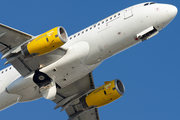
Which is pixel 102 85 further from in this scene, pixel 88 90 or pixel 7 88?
pixel 7 88

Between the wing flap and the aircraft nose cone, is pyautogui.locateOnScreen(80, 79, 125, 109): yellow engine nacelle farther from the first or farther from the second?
the wing flap

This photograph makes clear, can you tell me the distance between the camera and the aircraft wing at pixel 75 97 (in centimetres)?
3728

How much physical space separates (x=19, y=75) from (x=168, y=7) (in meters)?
16.0

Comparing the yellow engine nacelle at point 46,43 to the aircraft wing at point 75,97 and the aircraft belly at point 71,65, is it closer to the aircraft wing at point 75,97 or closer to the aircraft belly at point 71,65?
the aircraft belly at point 71,65

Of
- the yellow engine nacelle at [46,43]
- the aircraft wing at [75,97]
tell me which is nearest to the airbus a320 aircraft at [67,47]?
the yellow engine nacelle at [46,43]

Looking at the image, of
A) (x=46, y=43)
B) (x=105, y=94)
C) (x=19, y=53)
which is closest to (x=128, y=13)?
(x=46, y=43)

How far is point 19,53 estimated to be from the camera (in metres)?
31.7

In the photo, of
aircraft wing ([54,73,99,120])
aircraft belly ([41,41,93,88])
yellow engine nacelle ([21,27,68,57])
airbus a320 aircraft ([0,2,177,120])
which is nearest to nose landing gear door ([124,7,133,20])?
airbus a320 aircraft ([0,2,177,120])

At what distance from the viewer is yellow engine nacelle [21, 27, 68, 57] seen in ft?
98.3

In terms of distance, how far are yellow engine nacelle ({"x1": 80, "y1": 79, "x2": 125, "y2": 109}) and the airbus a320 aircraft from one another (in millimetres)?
3262

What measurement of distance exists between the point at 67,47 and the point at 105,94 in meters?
7.04

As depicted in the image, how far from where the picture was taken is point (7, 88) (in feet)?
112

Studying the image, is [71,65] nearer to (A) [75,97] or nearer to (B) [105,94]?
(B) [105,94]

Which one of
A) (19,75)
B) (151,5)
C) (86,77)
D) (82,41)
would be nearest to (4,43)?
(19,75)
